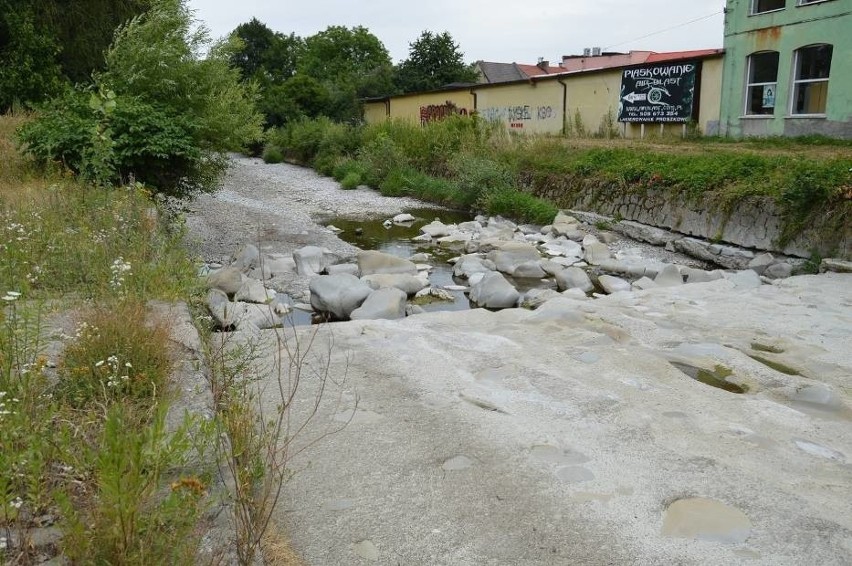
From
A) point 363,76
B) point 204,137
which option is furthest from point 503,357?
point 363,76

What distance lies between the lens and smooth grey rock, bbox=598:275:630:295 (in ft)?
30.9

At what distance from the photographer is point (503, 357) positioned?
17.7 ft

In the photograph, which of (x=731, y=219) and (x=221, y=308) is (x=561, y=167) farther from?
(x=221, y=308)

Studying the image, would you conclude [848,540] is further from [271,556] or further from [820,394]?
[271,556]

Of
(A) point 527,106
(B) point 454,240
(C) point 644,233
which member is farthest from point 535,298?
(A) point 527,106

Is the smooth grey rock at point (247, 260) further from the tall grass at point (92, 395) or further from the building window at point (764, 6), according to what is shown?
the building window at point (764, 6)

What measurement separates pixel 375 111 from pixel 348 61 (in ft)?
76.1

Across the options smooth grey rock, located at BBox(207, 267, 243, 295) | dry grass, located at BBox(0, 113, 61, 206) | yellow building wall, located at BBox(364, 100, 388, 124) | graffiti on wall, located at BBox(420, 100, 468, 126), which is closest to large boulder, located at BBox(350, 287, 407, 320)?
smooth grey rock, located at BBox(207, 267, 243, 295)

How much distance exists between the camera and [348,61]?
5578 centimetres

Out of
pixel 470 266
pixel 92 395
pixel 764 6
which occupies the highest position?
pixel 764 6

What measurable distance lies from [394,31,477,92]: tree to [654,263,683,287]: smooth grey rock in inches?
1216

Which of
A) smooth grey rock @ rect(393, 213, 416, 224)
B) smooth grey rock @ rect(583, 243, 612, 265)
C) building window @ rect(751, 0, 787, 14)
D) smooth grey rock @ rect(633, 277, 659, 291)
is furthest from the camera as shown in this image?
building window @ rect(751, 0, 787, 14)

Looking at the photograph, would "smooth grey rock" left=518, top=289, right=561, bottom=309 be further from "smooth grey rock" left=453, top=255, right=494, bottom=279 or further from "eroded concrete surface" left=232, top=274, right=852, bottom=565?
"eroded concrete surface" left=232, top=274, right=852, bottom=565

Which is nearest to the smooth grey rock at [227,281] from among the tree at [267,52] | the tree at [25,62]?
the tree at [25,62]
